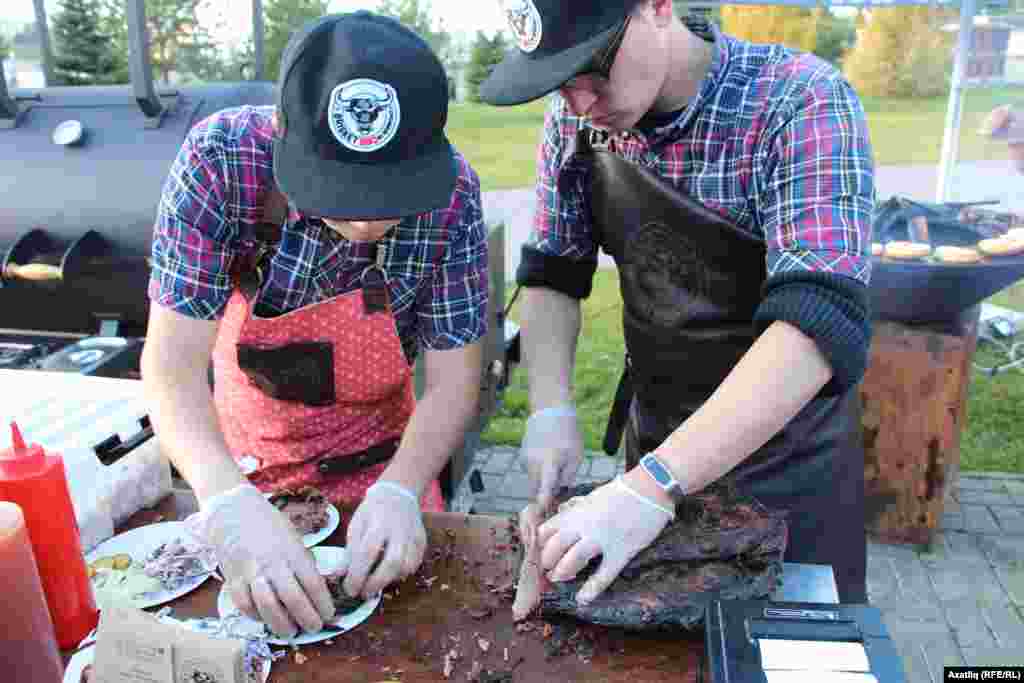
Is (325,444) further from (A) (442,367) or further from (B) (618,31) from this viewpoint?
(B) (618,31)

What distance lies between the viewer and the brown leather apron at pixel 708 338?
64.4 inches

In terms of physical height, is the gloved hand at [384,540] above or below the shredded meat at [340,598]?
above

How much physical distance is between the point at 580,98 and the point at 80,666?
1166mm

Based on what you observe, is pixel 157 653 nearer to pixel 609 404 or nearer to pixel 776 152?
pixel 776 152

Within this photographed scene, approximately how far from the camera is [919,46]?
16312 millimetres

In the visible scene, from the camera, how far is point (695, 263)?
1663 millimetres

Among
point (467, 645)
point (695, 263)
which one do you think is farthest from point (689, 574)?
point (695, 263)

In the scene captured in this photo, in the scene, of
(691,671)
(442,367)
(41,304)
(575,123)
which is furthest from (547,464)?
(41,304)

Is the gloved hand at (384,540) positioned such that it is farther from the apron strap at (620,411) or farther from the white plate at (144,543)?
the apron strap at (620,411)

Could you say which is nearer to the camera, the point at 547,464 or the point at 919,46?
the point at 547,464

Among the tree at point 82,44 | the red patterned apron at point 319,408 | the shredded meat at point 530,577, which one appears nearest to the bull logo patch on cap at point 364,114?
the red patterned apron at point 319,408

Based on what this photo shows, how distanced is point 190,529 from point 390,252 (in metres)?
0.67

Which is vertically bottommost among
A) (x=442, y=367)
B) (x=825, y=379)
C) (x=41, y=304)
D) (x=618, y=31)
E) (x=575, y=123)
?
(x=41, y=304)

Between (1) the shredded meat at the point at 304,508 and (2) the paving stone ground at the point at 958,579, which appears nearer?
(1) the shredded meat at the point at 304,508
